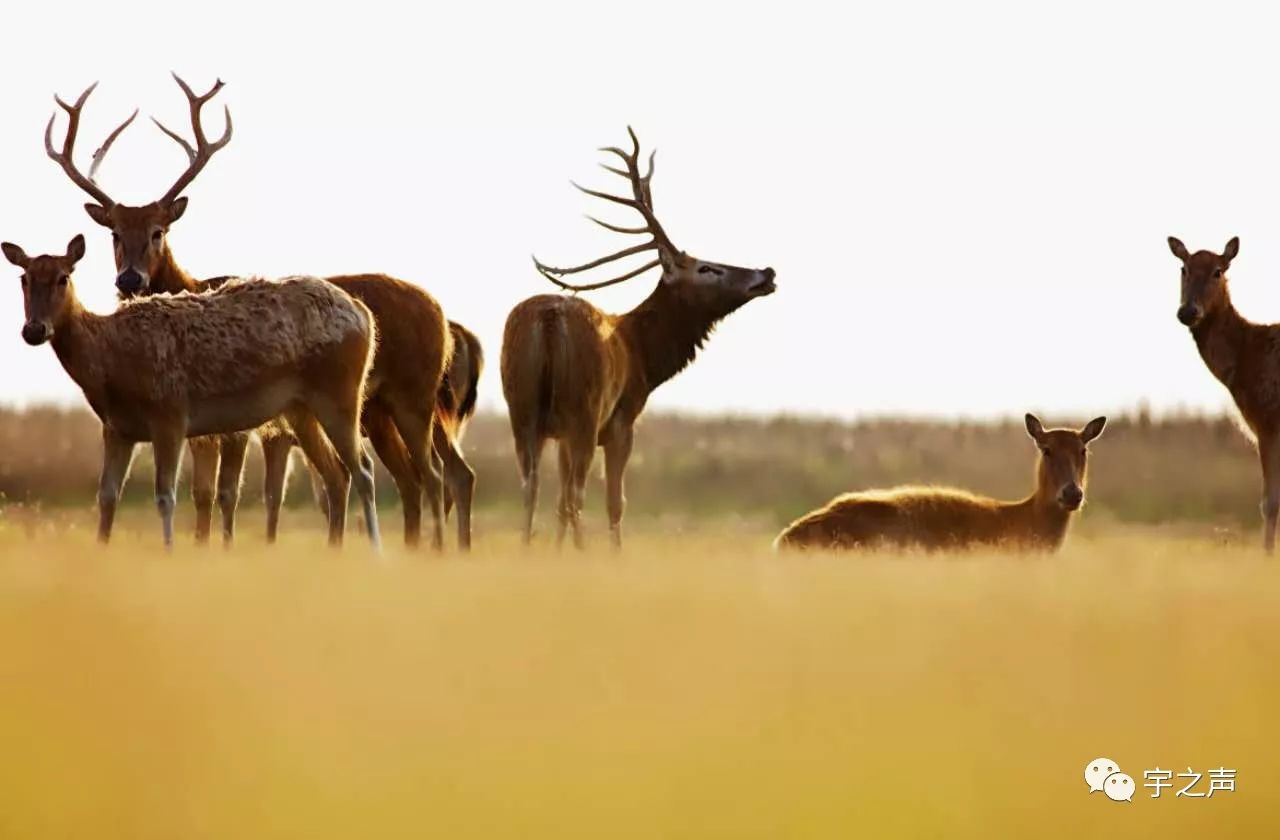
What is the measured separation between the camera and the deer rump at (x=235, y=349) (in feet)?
42.1

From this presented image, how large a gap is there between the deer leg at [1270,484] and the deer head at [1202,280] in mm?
1173

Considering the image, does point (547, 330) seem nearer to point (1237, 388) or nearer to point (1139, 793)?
point (1237, 388)

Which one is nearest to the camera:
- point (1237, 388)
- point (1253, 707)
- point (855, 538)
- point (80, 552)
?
point (1253, 707)

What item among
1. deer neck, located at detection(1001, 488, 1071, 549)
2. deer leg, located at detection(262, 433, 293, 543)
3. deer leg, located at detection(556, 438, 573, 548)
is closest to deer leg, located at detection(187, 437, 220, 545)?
deer leg, located at detection(262, 433, 293, 543)

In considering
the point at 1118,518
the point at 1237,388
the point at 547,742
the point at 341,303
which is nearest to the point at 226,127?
the point at 341,303

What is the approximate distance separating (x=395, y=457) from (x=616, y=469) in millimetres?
2349

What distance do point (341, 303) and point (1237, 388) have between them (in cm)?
798

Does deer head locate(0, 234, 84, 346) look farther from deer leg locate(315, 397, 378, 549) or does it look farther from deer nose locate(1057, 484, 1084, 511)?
deer nose locate(1057, 484, 1084, 511)

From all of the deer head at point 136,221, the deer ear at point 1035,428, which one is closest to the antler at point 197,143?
the deer head at point 136,221

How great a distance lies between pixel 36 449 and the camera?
2534 cm

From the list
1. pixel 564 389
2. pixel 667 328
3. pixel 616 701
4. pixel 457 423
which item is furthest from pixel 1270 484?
pixel 616 701

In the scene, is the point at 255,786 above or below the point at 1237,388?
below

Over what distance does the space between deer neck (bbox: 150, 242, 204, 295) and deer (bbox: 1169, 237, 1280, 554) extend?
26.6ft

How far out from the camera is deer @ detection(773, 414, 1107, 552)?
14.5 metres
